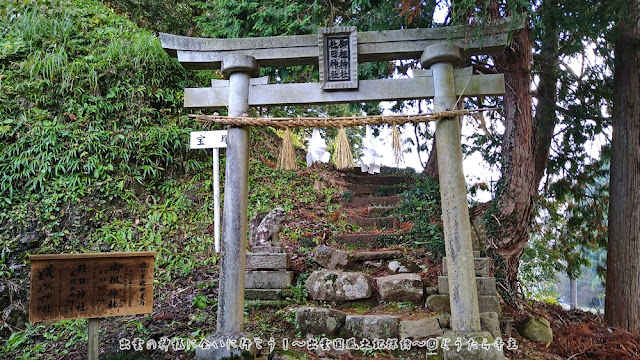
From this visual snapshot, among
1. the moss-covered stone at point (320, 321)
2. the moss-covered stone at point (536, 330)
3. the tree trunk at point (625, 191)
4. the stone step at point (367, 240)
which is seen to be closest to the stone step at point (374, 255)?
the stone step at point (367, 240)

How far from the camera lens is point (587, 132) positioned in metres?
6.88

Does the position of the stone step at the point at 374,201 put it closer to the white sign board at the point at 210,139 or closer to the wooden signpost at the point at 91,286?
the white sign board at the point at 210,139

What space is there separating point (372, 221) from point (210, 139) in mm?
3680

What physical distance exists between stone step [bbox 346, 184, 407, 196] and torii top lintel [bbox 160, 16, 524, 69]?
207 inches

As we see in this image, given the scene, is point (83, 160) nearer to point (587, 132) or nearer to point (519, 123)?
point (519, 123)

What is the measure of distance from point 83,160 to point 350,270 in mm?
4770

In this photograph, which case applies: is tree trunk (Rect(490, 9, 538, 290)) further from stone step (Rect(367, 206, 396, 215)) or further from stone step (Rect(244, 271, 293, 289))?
stone step (Rect(244, 271, 293, 289))

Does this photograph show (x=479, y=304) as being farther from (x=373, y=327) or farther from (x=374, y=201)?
(x=374, y=201)

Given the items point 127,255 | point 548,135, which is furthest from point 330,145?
point 127,255

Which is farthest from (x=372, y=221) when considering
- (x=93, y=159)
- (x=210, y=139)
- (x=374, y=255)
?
(x=93, y=159)

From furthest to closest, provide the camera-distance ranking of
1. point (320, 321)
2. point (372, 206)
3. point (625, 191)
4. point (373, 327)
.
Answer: point (372, 206), point (625, 191), point (320, 321), point (373, 327)

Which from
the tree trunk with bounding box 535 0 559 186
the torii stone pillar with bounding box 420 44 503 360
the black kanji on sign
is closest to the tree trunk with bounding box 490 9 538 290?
the tree trunk with bounding box 535 0 559 186

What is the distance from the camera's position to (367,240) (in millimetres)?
7055

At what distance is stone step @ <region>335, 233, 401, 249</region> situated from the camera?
6891 millimetres
